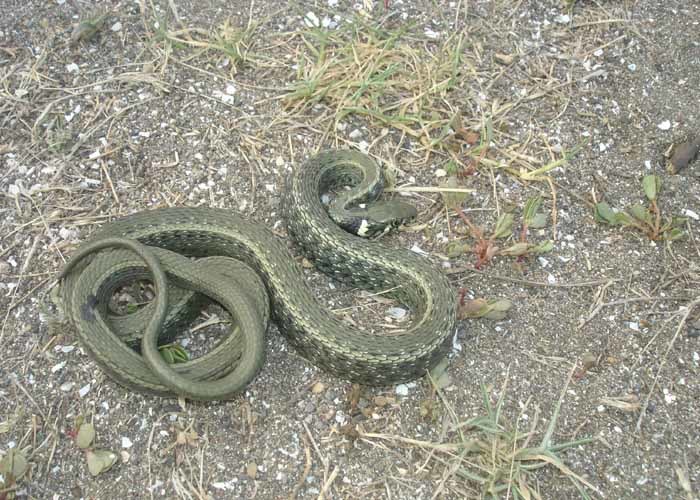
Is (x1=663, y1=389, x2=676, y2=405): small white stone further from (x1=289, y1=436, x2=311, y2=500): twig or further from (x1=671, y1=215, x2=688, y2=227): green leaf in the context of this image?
(x1=289, y1=436, x2=311, y2=500): twig

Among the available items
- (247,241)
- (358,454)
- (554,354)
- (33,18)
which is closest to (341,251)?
(247,241)

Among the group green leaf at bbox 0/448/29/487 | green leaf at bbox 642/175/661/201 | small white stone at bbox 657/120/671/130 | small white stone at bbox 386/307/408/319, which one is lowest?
green leaf at bbox 0/448/29/487

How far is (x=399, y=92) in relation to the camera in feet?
17.0

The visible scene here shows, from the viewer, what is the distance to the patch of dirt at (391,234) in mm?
3773

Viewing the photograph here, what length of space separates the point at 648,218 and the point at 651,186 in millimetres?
285

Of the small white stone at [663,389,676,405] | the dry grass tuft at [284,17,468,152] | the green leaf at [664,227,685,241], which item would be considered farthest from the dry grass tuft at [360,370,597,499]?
the dry grass tuft at [284,17,468,152]

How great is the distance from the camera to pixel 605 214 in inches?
183

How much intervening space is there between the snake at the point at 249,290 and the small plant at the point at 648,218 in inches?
56.6

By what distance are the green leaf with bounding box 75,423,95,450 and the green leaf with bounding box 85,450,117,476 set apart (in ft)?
0.18

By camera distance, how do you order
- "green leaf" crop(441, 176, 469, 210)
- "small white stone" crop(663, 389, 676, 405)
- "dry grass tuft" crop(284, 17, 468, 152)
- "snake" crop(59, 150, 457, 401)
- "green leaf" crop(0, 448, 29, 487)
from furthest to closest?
"dry grass tuft" crop(284, 17, 468, 152)
"green leaf" crop(441, 176, 469, 210)
"small white stone" crop(663, 389, 676, 405)
"snake" crop(59, 150, 457, 401)
"green leaf" crop(0, 448, 29, 487)

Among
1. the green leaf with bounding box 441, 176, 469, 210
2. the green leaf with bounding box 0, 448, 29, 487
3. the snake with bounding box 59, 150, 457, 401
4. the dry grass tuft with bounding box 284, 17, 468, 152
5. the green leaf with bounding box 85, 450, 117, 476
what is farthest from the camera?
the dry grass tuft with bounding box 284, 17, 468, 152

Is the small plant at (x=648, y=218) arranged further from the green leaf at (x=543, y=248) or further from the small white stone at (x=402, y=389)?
the small white stone at (x=402, y=389)

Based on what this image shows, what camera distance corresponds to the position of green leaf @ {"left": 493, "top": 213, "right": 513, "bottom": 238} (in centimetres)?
450

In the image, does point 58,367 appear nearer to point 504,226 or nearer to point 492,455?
point 492,455
